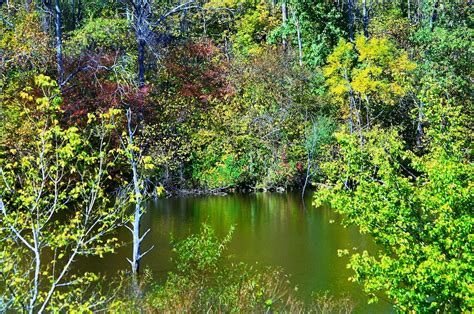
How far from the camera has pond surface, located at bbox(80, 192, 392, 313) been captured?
14016 millimetres

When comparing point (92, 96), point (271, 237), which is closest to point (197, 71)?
point (92, 96)

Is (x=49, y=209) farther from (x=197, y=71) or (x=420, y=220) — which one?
(x=197, y=71)

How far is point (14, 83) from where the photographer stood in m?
22.7

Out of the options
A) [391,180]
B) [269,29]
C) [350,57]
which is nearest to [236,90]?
[350,57]

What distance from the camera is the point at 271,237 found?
18.6 meters

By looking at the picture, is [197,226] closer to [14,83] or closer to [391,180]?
[14,83]

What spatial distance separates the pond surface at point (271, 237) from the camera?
1402 cm

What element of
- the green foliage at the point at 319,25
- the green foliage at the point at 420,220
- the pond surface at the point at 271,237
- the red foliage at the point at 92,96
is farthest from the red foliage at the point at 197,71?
the green foliage at the point at 420,220

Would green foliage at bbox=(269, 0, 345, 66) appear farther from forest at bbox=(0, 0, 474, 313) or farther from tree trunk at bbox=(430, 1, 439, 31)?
tree trunk at bbox=(430, 1, 439, 31)

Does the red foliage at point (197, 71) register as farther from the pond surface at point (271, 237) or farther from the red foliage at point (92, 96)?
the pond surface at point (271, 237)

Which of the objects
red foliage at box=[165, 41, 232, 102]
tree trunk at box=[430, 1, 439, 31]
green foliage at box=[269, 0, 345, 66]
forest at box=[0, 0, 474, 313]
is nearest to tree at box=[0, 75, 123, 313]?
forest at box=[0, 0, 474, 313]

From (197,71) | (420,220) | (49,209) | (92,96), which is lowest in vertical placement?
(420,220)

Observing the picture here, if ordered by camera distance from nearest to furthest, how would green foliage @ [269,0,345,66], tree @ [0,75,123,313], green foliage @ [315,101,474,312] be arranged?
tree @ [0,75,123,313], green foliage @ [315,101,474,312], green foliage @ [269,0,345,66]

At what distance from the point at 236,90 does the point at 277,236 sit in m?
16.7
